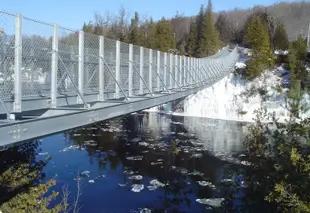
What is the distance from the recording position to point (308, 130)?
9648mm

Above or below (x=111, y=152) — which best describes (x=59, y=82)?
above

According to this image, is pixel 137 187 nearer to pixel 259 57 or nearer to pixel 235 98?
pixel 235 98

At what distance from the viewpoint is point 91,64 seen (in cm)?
779

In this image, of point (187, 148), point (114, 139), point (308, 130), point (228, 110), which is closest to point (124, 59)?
point (308, 130)

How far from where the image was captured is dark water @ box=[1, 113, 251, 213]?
13.6 m

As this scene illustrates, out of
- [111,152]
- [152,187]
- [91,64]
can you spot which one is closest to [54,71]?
[91,64]

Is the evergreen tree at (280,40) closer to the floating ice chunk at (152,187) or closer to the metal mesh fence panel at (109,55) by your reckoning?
the floating ice chunk at (152,187)

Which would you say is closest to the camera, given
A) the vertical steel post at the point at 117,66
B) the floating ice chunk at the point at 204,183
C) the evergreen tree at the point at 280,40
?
the vertical steel post at the point at 117,66

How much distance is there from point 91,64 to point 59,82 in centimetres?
186

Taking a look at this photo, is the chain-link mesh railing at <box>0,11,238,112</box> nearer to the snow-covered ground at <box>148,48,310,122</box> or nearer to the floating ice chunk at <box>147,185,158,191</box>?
the floating ice chunk at <box>147,185,158,191</box>

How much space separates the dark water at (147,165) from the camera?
537 inches

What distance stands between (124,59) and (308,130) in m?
5.30

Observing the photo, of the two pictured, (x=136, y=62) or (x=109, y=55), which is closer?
(x=109, y=55)

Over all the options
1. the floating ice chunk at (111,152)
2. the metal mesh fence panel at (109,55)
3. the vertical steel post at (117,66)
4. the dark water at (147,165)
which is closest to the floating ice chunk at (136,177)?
the dark water at (147,165)
